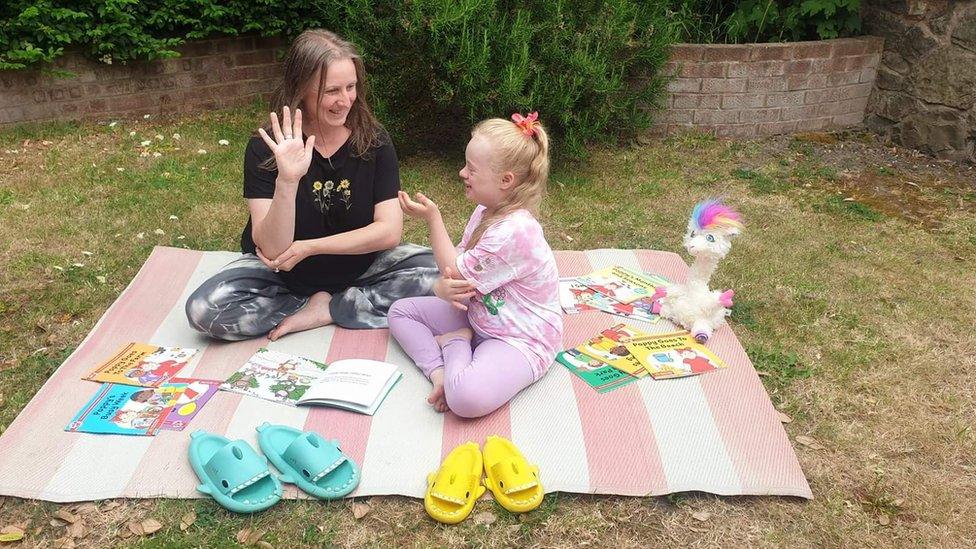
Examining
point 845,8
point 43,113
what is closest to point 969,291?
point 845,8

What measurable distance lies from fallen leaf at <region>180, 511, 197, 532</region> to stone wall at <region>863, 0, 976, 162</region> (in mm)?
5895

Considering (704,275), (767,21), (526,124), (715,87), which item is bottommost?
(704,275)

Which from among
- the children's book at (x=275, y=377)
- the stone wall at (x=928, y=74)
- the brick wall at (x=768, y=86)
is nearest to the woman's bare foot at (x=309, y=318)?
the children's book at (x=275, y=377)

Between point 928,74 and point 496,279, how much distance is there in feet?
15.5

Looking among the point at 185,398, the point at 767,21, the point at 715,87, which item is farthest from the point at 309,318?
the point at 767,21

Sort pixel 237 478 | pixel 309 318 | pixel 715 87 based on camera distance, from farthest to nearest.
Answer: pixel 715 87 < pixel 309 318 < pixel 237 478

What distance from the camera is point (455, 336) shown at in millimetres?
3133

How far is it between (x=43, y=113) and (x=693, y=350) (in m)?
5.69

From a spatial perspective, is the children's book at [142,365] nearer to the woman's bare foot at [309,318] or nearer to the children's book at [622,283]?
the woman's bare foot at [309,318]

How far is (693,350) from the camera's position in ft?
11.0

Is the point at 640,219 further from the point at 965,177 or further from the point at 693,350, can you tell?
the point at 965,177

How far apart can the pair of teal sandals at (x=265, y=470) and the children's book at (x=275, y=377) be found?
14.0 inches

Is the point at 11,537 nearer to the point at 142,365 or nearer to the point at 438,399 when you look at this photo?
the point at 142,365

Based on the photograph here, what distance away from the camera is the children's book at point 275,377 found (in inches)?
117
